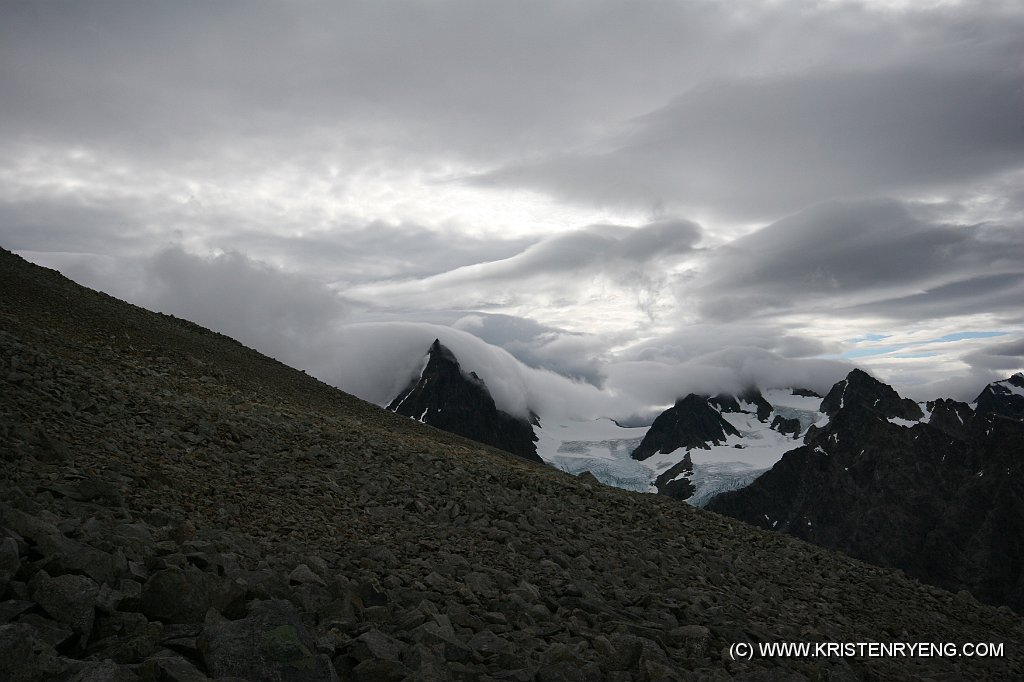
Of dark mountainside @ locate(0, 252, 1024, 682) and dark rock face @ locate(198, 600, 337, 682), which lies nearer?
dark rock face @ locate(198, 600, 337, 682)

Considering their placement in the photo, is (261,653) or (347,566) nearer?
(261,653)

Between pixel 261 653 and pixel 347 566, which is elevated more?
pixel 261 653

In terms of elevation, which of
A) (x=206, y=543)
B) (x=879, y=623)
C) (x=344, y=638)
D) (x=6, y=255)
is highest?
(x=6, y=255)

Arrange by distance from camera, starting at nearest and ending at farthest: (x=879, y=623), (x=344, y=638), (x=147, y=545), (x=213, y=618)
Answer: (x=213, y=618), (x=344, y=638), (x=147, y=545), (x=879, y=623)

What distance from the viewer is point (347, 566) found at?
43.5 feet

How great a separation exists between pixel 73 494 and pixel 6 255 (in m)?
43.3

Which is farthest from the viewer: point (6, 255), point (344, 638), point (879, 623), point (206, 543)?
point (6, 255)

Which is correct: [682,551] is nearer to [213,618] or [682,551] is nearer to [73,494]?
[213,618]

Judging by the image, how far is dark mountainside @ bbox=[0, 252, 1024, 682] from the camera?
8.17 meters

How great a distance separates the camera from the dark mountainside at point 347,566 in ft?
26.8

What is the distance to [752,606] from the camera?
Result: 55.1 ft

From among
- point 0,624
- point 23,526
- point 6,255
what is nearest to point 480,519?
point 23,526

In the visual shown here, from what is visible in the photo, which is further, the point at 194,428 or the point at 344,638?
the point at 194,428

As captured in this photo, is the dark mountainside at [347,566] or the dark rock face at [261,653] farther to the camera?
the dark mountainside at [347,566]
